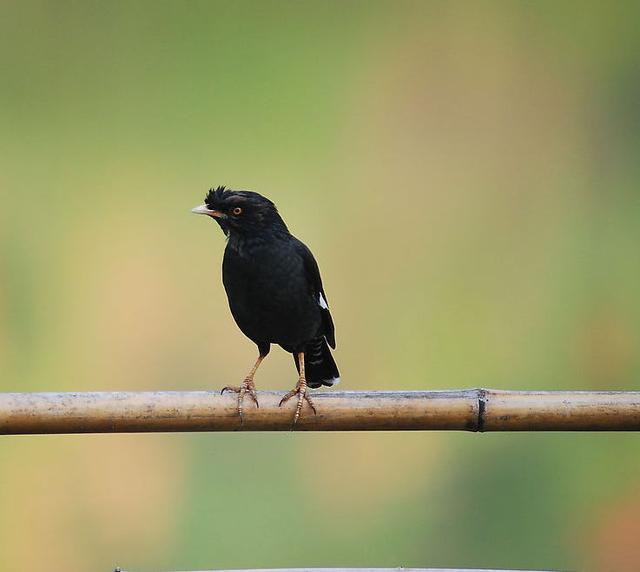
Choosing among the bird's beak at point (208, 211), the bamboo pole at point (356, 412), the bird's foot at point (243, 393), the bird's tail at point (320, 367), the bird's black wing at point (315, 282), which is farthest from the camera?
the bird's tail at point (320, 367)

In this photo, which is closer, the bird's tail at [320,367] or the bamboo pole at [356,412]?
the bamboo pole at [356,412]

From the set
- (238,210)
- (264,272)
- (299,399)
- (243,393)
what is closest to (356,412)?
(299,399)

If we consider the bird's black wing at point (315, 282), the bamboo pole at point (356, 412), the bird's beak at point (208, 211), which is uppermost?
the bird's beak at point (208, 211)

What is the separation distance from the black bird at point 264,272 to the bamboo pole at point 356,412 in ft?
1.61

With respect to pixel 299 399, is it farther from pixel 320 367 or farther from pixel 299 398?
pixel 320 367

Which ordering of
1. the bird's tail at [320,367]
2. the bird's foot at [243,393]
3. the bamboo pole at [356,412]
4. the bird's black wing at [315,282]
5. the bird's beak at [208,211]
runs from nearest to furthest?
the bamboo pole at [356,412]
the bird's foot at [243,393]
the bird's beak at [208,211]
the bird's black wing at [315,282]
the bird's tail at [320,367]

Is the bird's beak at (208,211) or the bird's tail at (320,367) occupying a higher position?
the bird's beak at (208,211)

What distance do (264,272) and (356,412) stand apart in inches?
25.4

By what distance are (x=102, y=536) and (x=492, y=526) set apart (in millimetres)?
1393

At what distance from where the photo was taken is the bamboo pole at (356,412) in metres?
1.99

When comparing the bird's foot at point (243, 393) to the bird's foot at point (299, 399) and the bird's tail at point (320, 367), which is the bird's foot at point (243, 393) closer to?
the bird's foot at point (299, 399)

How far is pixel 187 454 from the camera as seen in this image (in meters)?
3.53

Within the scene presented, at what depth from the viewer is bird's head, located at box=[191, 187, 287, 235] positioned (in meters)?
2.62

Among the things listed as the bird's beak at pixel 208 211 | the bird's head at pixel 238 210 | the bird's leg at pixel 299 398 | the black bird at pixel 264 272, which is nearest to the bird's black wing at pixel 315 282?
the black bird at pixel 264 272
